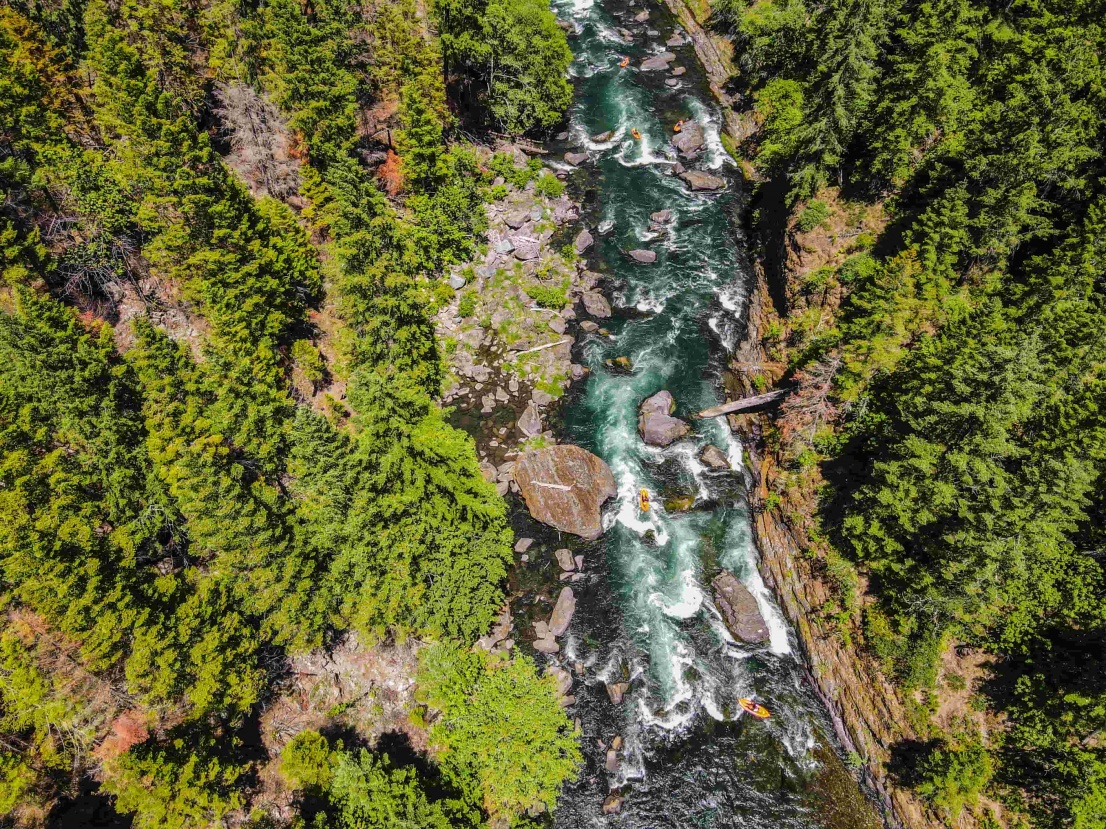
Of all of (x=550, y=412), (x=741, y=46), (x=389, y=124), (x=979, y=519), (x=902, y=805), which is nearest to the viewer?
(x=979, y=519)

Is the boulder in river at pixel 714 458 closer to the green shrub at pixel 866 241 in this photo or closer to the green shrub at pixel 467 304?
the green shrub at pixel 866 241

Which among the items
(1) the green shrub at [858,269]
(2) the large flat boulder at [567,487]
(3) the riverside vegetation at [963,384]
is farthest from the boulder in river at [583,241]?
(1) the green shrub at [858,269]

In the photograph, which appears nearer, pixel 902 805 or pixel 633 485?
pixel 902 805

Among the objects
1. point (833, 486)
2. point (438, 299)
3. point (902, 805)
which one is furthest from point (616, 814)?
point (438, 299)

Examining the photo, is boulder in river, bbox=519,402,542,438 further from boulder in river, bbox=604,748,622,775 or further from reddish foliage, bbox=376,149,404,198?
reddish foliage, bbox=376,149,404,198

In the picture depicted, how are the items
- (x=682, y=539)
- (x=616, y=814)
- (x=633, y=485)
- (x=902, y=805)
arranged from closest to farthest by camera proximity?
1. (x=902, y=805)
2. (x=616, y=814)
3. (x=682, y=539)
4. (x=633, y=485)

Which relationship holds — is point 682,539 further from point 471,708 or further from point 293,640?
point 293,640

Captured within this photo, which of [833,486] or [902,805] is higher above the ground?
[833,486]
